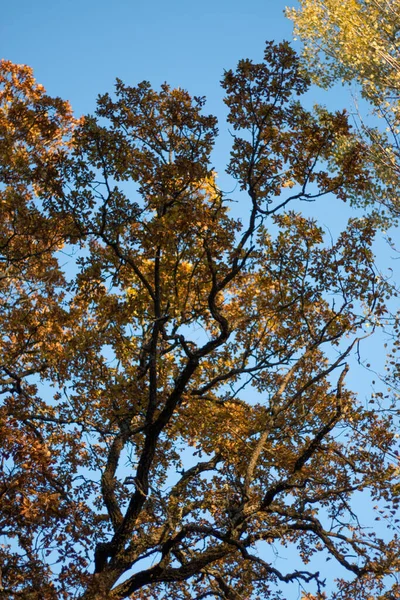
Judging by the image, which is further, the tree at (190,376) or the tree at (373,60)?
the tree at (373,60)

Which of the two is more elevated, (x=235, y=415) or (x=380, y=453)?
(x=235, y=415)

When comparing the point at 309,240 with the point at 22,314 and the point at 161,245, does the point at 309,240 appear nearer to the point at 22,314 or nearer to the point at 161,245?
the point at 161,245

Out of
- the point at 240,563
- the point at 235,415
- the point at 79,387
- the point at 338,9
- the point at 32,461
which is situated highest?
the point at 338,9

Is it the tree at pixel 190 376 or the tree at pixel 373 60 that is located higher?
the tree at pixel 373 60

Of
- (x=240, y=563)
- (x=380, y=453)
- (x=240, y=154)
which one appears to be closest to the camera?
(x=240, y=154)

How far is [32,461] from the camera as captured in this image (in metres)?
9.63

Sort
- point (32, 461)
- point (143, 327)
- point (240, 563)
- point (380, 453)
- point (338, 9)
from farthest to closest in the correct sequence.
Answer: point (338, 9) < point (143, 327) < point (240, 563) < point (380, 453) < point (32, 461)

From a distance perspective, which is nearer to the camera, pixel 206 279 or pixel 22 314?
pixel 206 279

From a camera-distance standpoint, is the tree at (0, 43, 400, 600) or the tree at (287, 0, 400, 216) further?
the tree at (287, 0, 400, 216)

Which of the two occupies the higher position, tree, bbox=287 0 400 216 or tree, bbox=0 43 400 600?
tree, bbox=287 0 400 216

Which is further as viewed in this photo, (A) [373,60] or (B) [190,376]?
(A) [373,60]

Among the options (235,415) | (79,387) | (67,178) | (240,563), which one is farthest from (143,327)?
(240,563)

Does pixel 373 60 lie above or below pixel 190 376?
above

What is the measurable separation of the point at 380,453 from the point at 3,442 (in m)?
6.45
